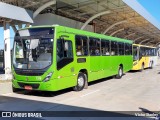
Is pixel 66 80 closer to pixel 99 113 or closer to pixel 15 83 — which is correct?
pixel 15 83

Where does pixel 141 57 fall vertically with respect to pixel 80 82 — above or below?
above

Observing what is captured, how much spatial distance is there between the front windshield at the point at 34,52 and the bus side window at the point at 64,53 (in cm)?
37

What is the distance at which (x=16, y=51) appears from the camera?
37.0 feet

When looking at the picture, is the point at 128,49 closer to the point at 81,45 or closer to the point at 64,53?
the point at 81,45

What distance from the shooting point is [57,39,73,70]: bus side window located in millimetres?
10641

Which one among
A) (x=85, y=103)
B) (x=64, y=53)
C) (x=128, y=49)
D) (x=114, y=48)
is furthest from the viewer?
(x=128, y=49)

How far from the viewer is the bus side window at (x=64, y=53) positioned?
34.9 feet

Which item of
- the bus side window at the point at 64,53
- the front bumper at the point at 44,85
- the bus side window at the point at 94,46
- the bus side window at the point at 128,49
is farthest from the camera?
the bus side window at the point at 128,49

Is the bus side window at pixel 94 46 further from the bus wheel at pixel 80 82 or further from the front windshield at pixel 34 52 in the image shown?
the front windshield at pixel 34 52

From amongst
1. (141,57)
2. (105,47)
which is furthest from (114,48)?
(141,57)

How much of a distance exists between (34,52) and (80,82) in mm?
2883

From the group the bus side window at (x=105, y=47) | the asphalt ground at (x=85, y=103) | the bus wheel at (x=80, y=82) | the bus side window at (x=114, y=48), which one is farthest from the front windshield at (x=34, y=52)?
the bus side window at (x=114, y=48)

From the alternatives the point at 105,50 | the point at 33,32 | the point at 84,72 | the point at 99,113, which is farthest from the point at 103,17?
the point at 99,113

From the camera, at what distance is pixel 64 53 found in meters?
10.9
